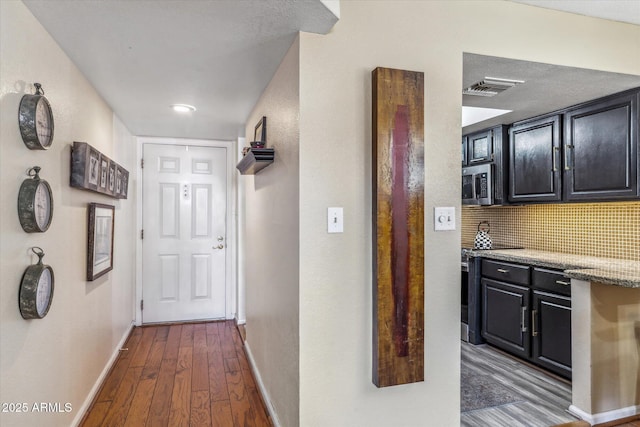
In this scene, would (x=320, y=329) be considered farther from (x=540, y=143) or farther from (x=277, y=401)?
(x=540, y=143)

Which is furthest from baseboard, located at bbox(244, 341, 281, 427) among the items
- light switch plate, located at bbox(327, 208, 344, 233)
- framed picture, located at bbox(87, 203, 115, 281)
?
framed picture, located at bbox(87, 203, 115, 281)

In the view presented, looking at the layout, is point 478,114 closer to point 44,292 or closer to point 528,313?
point 528,313

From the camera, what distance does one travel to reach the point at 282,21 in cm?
177

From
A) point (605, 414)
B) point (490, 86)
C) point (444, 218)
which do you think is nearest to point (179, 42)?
point (444, 218)

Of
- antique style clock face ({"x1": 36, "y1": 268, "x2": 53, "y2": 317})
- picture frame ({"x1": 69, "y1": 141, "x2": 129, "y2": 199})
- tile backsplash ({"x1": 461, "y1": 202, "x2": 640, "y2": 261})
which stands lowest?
antique style clock face ({"x1": 36, "y1": 268, "x2": 53, "y2": 317})

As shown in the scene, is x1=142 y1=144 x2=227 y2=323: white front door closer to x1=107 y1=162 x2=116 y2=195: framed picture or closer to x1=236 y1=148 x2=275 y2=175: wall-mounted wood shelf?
x1=107 y1=162 x2=116 y2=195: framed picture

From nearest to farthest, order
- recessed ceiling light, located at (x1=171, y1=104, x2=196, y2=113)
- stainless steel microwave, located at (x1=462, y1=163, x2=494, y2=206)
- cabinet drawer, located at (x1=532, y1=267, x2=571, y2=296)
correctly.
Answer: cabinet drawer, located at (x1=532, y1=267, x2=571, y2=296) → recessed ceiling light, located at (x1=171, y1=104, x2=196, y2=113) → stainless steel microwave, located at (x1=462, y1=163, x2=494, y2=206)

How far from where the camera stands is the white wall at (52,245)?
156 centimetres

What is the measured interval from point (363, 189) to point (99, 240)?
196cm

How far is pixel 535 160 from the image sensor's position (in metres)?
3.44

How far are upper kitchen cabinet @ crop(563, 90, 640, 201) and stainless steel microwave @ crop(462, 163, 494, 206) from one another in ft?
2.52

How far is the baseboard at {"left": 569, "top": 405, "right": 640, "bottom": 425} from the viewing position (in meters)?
2.39

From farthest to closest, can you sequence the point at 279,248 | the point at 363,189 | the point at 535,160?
the point at 535,160 → the point at 279,248 → the point at 363,189

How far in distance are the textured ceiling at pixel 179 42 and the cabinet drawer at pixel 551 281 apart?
7.84 feet
